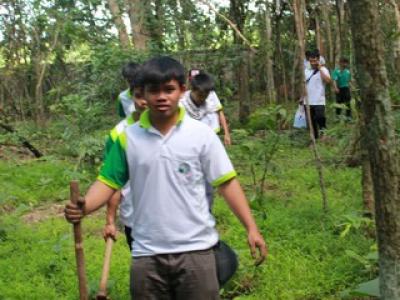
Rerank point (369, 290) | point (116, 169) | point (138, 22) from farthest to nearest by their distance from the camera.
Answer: point (138, 22) → point (369, 290) → point (116, 169)

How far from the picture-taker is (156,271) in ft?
7.99

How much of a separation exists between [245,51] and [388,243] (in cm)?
910

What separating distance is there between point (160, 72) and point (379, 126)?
0.92 m

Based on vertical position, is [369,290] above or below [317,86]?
below

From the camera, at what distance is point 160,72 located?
2.39 meters

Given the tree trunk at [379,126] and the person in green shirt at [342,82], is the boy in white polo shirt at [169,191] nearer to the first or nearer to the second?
the tree trunk at [379,126]

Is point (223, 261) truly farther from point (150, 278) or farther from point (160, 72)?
point (160, 72)

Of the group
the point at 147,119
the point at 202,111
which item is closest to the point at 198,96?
the point at 202,111

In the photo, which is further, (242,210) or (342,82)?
(342,82)

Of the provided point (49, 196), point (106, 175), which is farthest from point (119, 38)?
point (106, 175)

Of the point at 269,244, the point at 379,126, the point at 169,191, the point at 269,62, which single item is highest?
the point at 269,62

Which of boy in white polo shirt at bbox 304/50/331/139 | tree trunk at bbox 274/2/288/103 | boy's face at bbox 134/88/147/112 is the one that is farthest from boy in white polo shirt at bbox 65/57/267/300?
boy in white polo shirt at bbox 304/50/331/139

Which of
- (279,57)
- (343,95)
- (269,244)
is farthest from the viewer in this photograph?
(343,95)

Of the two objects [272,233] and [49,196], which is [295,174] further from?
[49,196]
